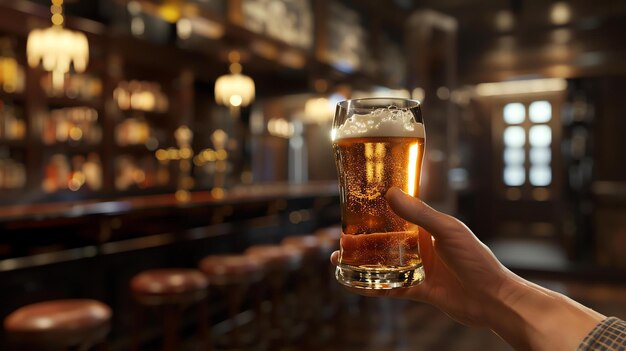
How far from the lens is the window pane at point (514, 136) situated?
975 centimetres

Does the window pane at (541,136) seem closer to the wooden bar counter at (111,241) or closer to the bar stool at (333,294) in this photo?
the bar stool at (333,294)

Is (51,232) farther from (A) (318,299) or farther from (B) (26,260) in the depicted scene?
(A) (318,299)

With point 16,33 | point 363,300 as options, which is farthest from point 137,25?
point 363,300

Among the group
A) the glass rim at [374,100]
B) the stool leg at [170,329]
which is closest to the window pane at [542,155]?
the stool leg at [170,329]

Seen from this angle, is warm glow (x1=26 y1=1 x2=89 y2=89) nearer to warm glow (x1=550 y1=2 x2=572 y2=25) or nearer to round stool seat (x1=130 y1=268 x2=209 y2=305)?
round stool seat (x1=130 y1=268 x2=209 y2=305)

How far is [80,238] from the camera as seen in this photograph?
2.67 m

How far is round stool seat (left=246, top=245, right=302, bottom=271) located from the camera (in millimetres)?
3197

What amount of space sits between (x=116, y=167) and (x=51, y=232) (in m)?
2.88

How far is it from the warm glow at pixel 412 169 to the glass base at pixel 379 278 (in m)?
0.14

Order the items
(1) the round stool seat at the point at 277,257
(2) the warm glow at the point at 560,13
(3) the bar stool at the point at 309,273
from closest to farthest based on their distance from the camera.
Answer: (1) the round stool seat at the point at 277,257
(3) the bar stool at the point at 309,273
(2) the warm glow at the point at 560,13

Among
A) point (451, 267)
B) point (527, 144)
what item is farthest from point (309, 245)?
point (527, 144)

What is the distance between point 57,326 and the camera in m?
1.67

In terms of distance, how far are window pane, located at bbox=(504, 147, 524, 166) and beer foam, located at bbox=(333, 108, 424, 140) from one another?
31.3 feet

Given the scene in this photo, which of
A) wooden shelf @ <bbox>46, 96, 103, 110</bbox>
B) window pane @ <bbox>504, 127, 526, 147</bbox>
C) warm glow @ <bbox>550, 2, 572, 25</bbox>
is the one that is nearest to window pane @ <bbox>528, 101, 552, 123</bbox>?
window pane @ <bbox>504, 127, 526, 147</bbox>
